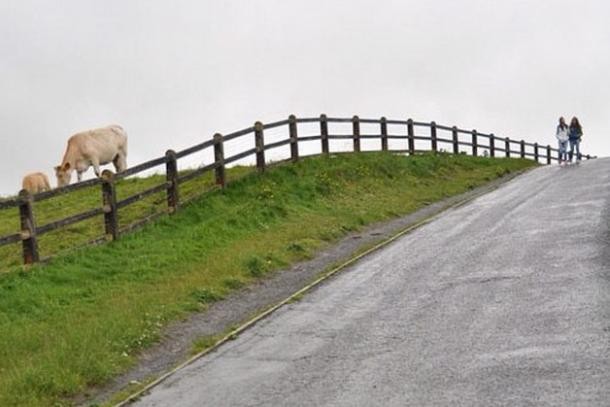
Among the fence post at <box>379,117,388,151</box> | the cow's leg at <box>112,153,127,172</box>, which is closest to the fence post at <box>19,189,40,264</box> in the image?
the cow's leg at <box>112,153,127,172</box>

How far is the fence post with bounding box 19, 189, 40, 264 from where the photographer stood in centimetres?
1333

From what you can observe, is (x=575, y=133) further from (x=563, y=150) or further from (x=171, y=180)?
(x=171, y=180)

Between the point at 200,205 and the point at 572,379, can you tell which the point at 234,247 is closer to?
the point at 200,205

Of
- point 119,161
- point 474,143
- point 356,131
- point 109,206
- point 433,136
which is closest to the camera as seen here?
point 109,206

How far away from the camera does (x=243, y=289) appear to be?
42.3 ft

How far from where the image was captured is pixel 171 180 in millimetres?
17078

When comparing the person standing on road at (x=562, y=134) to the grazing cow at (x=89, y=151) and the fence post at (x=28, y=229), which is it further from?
the fence post at (x=28, y=229)

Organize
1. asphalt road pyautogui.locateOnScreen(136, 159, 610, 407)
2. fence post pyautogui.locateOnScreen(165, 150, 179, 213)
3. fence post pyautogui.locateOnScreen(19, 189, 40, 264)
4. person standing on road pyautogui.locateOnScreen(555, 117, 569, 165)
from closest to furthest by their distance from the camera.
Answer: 1. asphalt road pyautogui.locateOnScreen(136, 159, 610, 407)
2. fence post pyautogui.locateOnScreen(19, 189, 40, 264)
3. fence post pyautogui.locateOnScreen(165, 150, 179, 213)
4. person standing on road pyautogui.locateOnScreen(555, 117, 569, 165)

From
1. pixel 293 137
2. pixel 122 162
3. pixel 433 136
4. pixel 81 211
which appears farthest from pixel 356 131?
pixel 81 211

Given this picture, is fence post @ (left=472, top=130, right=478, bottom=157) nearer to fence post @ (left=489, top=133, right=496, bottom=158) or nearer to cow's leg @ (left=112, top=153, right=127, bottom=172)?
fence post @ (left=489, top=133, right=496, bottom=158)

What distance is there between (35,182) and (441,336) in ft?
63.9

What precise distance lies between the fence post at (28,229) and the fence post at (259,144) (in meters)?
7.64

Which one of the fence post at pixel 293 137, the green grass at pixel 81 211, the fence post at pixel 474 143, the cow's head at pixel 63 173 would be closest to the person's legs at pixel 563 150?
the fence post at pixel 474 143

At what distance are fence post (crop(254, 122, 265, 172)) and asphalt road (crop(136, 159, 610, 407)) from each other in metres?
6.66
